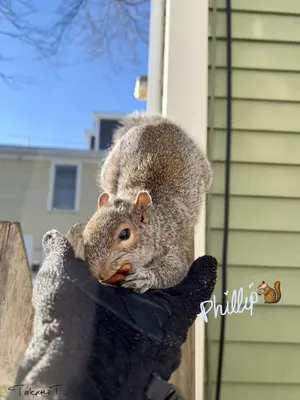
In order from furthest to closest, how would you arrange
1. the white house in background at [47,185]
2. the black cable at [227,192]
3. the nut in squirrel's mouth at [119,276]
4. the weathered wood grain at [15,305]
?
the black cable at [227,192] → the white house in background at [47,185] → the weathered wood grain at [15,305] → the nut in squirrel's mouth at [119,276]

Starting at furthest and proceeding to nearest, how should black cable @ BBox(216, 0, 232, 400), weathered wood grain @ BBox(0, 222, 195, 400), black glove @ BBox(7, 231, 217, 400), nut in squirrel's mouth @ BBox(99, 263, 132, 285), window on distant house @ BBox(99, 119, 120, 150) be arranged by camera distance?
1. black cable @ BBox(216, 0, 232, 400)
2. window on distant house @ BBox(99, 119, 120, 150)
3. weathered wood grain @ BBox(0, 222, 195, 400)
4. nut in squirrel's mouth @ BBox(99, 263, 132, 285)
5. black glove @ BBox(7, 231, 217, 400)

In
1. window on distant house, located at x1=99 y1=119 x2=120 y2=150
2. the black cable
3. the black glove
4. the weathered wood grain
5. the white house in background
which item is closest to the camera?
the black glove

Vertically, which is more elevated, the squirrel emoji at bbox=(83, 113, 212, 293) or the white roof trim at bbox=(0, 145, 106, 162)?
the white roof trim at bbox=(0, 145, 106, 162)

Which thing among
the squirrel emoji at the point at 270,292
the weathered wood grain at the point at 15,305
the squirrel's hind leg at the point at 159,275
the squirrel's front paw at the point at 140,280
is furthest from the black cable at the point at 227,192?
the squirrel's front paw at the point at 140,280

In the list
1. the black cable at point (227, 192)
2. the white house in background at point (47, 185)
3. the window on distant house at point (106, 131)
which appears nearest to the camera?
the white house in background at point (47, 185)

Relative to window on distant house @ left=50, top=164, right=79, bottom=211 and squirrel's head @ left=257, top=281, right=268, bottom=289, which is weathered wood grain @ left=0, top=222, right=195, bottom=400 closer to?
window on distant house @ left=50, top=164, right=79, bottom=211

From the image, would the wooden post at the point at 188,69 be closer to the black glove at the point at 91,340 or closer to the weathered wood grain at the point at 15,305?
the weathered wood grain at the point at 15,305

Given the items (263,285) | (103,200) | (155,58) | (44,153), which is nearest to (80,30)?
(155,58)

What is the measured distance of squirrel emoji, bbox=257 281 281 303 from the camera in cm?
147

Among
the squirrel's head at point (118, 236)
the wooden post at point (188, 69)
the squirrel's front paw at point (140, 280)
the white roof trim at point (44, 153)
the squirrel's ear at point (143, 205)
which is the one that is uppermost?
the wooden post at point (188, 69)

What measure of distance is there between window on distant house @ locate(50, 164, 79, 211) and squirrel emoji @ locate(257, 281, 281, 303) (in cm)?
66

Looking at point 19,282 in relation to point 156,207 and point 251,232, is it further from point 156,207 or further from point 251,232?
point 251,232

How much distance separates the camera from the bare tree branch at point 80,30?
125cm

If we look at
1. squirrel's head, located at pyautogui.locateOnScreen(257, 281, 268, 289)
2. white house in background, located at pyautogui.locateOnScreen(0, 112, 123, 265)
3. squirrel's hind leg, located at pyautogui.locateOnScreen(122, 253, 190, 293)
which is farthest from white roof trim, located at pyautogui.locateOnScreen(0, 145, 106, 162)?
squirrel's head, located at pyautogui.locateOnScreen(257, 281, 268, 289)
